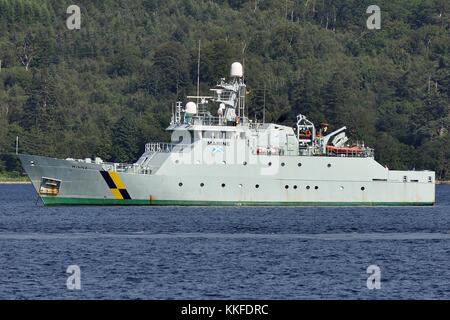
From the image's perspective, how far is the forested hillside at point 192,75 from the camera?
136m

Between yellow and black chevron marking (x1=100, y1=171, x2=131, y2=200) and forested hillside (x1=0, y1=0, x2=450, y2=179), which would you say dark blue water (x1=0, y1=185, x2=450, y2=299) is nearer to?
yellow and black chevron marking (x1=100, y1=171, x2=131, y2=200)

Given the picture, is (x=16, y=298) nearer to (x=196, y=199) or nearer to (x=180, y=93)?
(x=196, y=199)

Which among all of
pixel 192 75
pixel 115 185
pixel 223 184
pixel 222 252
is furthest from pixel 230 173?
pixel 192 75

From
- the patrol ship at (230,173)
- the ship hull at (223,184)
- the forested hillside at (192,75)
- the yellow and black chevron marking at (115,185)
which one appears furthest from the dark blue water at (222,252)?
the forested hillside at (192,75)

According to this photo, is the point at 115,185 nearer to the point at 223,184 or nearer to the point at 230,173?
the point at 223,184

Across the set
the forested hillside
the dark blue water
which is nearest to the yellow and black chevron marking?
the dark blue water

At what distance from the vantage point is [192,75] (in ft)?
530

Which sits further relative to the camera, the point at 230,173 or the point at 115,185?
the point at 230,173

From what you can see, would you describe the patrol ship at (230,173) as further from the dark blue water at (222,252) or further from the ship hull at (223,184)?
the dark blue water at (222,252)

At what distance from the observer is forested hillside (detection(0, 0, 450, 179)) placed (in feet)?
447

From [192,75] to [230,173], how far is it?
82.0 metres

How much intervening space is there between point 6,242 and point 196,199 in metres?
22.0

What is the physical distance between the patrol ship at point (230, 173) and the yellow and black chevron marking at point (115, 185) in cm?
6

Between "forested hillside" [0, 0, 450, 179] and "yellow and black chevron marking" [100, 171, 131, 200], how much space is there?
130ft
